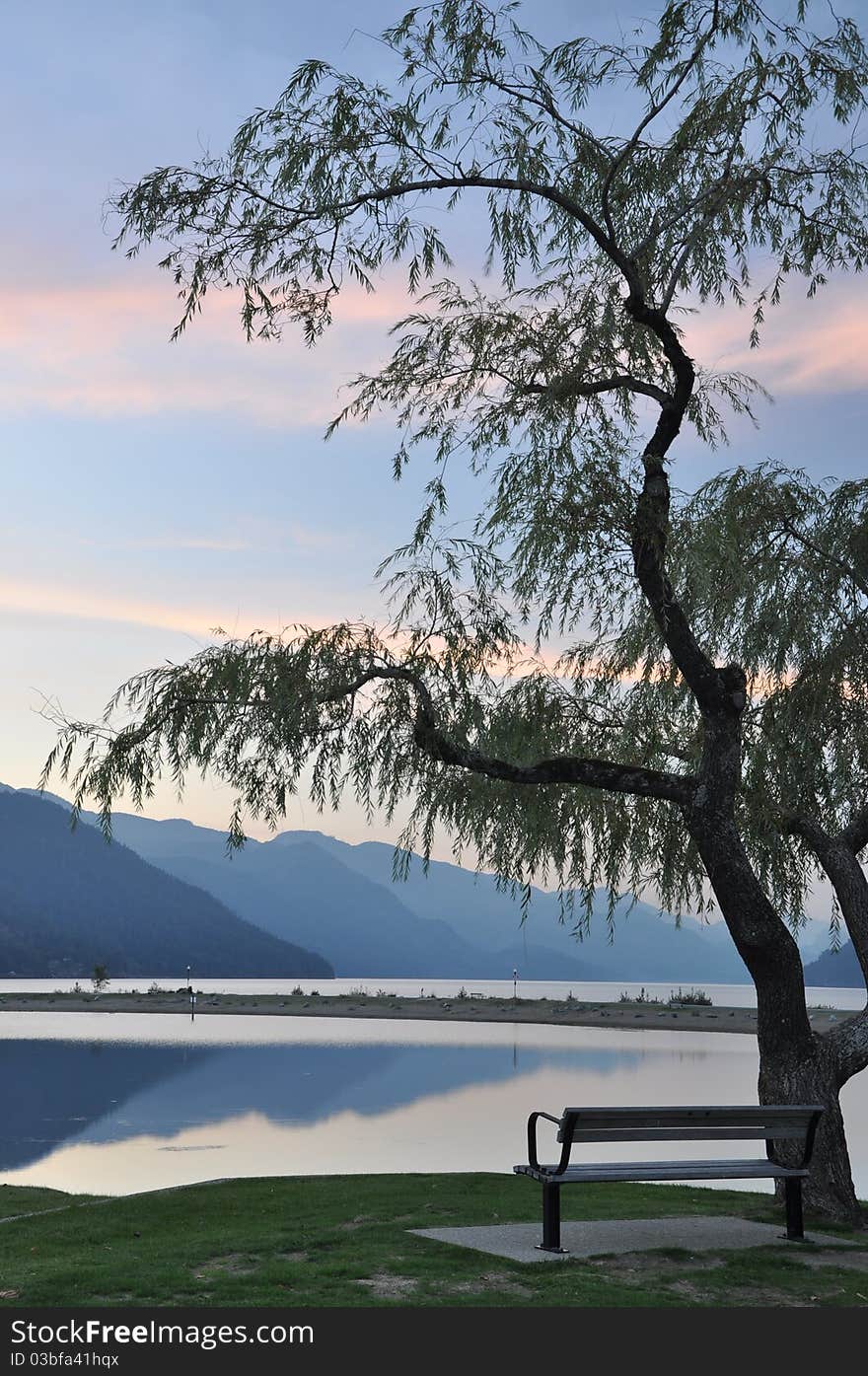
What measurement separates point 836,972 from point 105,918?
6467 cm

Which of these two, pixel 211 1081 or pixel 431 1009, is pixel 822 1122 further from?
pixel 431 1009

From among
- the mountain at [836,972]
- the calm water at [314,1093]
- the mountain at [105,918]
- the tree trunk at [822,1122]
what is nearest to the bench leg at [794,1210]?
the tree trunk at [822,1122]

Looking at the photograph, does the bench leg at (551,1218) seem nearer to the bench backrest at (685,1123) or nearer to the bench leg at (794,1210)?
the bench backrest at (685,1123)

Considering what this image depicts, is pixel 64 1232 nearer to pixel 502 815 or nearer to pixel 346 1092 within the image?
pixel 502 815

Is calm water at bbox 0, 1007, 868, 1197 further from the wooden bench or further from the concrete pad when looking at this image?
the wooden bench

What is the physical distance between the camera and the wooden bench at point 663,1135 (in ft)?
21.7

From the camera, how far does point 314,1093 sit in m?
19.8

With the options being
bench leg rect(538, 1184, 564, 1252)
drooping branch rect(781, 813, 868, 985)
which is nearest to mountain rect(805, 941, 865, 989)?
drooping branch rect(781, 813, 868, 985)

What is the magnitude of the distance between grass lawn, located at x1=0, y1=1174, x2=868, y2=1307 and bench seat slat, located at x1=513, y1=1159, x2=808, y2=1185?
37cm

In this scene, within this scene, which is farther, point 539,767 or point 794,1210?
point 539,767

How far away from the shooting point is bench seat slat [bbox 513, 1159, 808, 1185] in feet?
21.7

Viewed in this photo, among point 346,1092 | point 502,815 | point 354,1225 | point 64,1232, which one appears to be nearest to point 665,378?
point 502,815

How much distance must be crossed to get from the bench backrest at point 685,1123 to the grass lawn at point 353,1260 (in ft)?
1.83

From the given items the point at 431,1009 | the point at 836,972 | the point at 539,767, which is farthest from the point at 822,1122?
the point at 836,972
